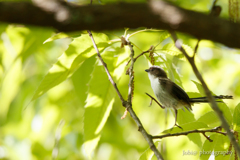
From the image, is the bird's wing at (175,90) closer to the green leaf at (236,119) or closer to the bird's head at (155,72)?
the bird's head at (155,72)

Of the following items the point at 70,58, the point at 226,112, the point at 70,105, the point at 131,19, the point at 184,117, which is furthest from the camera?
the point at 70,105

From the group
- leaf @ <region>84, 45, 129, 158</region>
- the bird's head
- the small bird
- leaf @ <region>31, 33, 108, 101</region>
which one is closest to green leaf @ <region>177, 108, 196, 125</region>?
the small bird

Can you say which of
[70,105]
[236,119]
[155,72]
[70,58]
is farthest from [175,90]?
[70,105]

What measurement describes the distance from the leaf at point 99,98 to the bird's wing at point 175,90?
71 centimetres

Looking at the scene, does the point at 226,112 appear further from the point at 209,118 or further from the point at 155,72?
the point at 155,72

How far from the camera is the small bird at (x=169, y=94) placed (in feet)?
8.55

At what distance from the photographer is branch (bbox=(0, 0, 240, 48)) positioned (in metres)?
0.68

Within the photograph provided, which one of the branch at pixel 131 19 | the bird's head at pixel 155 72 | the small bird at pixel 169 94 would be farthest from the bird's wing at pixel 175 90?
the branch at pixel 131 19

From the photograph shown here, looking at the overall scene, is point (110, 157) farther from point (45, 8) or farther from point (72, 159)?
point (45, 8)

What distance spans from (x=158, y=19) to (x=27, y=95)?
367cm

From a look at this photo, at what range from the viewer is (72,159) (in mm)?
4473

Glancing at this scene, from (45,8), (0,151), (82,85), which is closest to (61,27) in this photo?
(45,8)

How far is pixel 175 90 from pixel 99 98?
3.32 ft

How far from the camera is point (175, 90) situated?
280 centimetres
